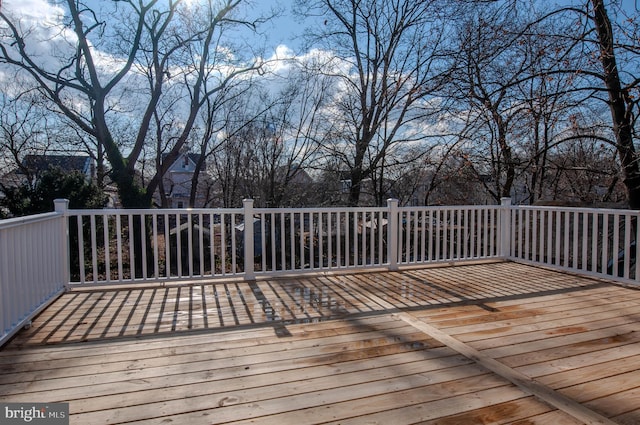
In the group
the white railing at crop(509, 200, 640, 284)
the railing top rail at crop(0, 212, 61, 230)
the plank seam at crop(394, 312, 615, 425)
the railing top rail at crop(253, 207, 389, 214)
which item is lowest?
the plank seam at crop(394, 312, 615, 425)

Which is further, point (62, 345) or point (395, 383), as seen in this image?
point (62, 345)

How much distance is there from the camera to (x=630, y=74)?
16.4 feet

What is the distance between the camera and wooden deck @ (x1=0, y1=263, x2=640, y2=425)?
165 cm

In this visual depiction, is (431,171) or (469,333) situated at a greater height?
(431,171)

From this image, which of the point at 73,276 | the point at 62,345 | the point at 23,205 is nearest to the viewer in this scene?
the point at 62,345

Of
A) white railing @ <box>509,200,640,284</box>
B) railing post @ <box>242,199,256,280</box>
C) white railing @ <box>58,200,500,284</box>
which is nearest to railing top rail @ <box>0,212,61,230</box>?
white railing @ <box>58,200,500,284</box>

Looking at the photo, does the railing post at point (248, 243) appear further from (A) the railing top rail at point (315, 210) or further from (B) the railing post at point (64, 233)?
(B) the railing post at point (64, 233)

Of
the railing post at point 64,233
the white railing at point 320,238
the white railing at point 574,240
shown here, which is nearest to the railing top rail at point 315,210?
the white railing at point 320,238

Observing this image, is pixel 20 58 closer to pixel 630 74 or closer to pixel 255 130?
pixel 255 130

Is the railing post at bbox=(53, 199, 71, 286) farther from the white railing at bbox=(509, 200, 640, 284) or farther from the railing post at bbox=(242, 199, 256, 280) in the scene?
the white railing at bbox=(509, 200, 640, 284)

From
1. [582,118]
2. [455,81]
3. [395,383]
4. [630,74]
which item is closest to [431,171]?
[455,81]

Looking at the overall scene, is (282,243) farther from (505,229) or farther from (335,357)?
(505,229)

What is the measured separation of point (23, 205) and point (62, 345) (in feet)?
24.7

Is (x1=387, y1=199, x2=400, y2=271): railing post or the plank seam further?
(x1=387, y1=199, x2=400, y2=271): railing post
